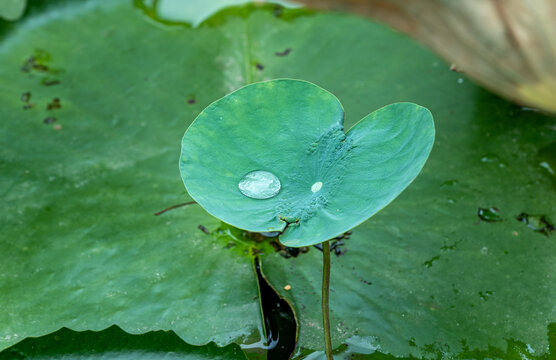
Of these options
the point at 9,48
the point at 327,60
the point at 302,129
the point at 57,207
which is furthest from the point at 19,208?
the point at 327,60

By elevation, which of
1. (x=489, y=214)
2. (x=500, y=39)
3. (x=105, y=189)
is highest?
(x=500, y=39)

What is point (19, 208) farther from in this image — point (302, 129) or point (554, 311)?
point (554, 311)

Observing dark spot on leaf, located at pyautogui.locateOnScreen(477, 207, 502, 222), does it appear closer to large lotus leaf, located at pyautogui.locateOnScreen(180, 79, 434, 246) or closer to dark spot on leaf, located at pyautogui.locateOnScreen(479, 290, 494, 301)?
dark spot on leaf, located at pyautogui.locateOnScreen(479, 290, 494, 301)

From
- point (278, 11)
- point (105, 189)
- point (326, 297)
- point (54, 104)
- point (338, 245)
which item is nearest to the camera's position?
point (326, 297)

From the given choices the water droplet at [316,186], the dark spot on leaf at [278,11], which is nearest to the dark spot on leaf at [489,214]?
the water droplet at [316,186]

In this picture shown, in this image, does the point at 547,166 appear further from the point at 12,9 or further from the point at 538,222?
the point at 12,9

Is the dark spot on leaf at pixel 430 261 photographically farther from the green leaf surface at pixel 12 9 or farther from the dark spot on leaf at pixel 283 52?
the green leaf surface at pixel 12 9

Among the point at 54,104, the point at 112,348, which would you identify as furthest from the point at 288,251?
the point at 54,104
